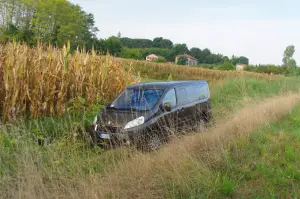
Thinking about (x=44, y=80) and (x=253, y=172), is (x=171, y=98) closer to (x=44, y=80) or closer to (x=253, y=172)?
(x=253, y=172)

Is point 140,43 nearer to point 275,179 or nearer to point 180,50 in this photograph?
point 180,50

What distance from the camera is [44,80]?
7.71 metres

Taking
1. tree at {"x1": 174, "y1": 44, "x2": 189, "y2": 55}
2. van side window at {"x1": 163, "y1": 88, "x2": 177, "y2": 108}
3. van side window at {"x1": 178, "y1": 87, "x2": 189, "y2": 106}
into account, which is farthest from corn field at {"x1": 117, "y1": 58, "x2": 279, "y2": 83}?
tree at {"x1": 174, "y1": 44, "x2": 189, "y2": 55}

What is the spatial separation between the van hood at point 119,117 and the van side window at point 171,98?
855mm

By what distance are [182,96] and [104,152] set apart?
9.76 ft

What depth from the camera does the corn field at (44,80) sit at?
714cm

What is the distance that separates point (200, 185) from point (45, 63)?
19.7 ft

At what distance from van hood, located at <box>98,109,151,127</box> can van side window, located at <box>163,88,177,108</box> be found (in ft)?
2.80

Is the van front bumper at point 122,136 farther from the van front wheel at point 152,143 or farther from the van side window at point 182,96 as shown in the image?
the van side window at point 182,96

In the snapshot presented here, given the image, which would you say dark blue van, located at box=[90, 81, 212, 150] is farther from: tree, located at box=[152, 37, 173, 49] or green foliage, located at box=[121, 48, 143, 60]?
tree, located at box=[152, 37, 173, 49]

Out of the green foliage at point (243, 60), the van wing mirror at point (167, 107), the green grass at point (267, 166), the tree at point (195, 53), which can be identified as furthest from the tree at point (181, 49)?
the green grass at point (267, 166)

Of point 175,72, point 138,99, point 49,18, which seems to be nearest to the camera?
point 138,99

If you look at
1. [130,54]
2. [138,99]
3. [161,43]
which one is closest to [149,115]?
[138,99]

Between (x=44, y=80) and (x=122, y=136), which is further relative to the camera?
(x=44, y=80)
